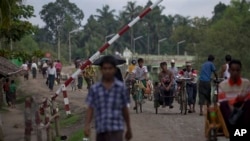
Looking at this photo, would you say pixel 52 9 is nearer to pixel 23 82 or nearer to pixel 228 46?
pixel 228 46

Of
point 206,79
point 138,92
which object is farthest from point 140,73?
point 206,79

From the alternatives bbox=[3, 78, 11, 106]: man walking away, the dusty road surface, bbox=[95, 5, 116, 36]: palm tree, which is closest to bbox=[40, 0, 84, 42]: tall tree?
bbox=[95, 5, 116, 36]: palm tree

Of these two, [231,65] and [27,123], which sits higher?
[231,65]

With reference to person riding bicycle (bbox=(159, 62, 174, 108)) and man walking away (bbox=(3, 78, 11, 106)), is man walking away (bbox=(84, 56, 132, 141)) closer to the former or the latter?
person riding bicycle (bbox=(159, 62, 174, 108))

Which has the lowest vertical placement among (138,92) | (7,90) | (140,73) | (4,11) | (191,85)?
(7,90)

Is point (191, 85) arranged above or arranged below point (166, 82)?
below

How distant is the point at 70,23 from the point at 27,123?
11627 cm

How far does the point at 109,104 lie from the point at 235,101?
242 cm

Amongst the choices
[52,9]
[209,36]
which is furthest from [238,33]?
[52,9]

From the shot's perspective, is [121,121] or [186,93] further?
[186,93]

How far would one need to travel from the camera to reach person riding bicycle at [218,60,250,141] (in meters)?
9.12

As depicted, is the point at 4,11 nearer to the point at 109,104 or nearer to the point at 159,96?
the point at 159,96

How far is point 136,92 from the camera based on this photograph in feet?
67.8

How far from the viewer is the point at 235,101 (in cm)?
948
